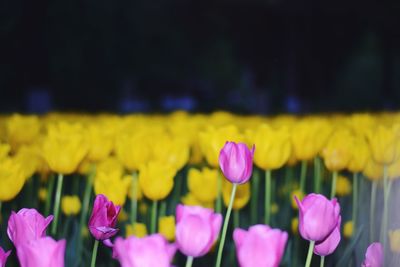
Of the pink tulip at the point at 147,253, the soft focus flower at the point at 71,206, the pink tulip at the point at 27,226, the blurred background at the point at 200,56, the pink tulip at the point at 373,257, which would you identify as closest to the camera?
the pink tulip at the point at 147,253

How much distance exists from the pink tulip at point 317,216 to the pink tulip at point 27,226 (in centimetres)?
35

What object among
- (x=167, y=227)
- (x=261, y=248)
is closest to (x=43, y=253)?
(x=261, y=248)

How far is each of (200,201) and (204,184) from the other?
0.18ft

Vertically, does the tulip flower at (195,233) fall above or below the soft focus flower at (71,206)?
above

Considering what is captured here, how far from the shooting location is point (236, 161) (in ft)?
3.43

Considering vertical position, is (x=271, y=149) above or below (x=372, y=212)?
above

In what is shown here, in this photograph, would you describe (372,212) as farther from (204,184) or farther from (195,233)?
(195,233)

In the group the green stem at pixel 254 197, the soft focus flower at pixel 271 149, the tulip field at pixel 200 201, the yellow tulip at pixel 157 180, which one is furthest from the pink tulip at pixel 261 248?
the green stem at pixel 254 197

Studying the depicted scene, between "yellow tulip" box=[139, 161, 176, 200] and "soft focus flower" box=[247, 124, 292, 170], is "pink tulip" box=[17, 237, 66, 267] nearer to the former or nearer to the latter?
"yellow tulip" box=[139, 161, 176, 200]

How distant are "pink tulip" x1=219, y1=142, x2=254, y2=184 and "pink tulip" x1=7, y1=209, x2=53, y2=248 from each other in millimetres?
297

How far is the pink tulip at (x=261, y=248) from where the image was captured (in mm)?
812

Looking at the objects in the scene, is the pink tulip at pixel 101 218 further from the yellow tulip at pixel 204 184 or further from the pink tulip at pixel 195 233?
the yellow tulip at pixel 204 184

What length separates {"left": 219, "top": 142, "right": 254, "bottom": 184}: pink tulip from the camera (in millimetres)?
1031

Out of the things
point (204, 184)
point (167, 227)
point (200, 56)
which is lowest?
point (167, 227)
